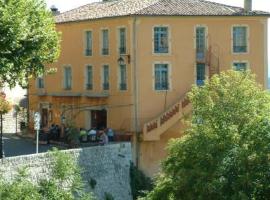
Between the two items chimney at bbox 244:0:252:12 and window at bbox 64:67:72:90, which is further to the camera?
window at bbox 64:67:72:90

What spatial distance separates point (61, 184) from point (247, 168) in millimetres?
7076

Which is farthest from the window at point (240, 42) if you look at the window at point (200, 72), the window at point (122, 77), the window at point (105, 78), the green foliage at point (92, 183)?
the green foliage at point (92, 183)

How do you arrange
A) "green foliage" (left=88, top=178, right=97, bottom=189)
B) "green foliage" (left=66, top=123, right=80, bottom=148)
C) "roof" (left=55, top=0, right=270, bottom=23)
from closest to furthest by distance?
"green foliage" (left=88, top=178, right=97, bottom=189) → "green foliage" (left=66, top=123, right=80, bottom=148) → "roof" (left=55, top=0, right=270, bottom=23)

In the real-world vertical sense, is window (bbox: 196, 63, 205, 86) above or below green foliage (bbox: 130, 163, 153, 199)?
above

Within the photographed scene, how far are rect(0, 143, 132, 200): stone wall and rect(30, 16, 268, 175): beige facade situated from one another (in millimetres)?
7733

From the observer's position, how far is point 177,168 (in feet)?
98.8

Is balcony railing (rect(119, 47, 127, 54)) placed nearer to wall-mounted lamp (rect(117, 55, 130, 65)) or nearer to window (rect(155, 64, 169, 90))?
wall-mounted lamp (rect(117, 55, 130, 65))

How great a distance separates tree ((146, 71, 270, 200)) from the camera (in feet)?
93.4

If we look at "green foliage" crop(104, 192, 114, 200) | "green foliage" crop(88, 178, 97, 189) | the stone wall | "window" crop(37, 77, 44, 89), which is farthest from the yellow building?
"green foliage" crop(88, 178, 97, 189)

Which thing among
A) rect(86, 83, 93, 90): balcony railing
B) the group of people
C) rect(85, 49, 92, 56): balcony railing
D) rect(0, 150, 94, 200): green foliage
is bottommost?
rect(0, 150, 94, 200): green foliage

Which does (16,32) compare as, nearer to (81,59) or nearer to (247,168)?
(247,168)

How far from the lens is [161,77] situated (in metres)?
47.9

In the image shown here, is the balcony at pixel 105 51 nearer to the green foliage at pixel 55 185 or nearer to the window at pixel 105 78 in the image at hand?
the window at pixel 105 78

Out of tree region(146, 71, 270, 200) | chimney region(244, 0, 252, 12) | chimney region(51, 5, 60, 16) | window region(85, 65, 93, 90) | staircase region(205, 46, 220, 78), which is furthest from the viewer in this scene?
chimney region(51, 5, 60, 16)
